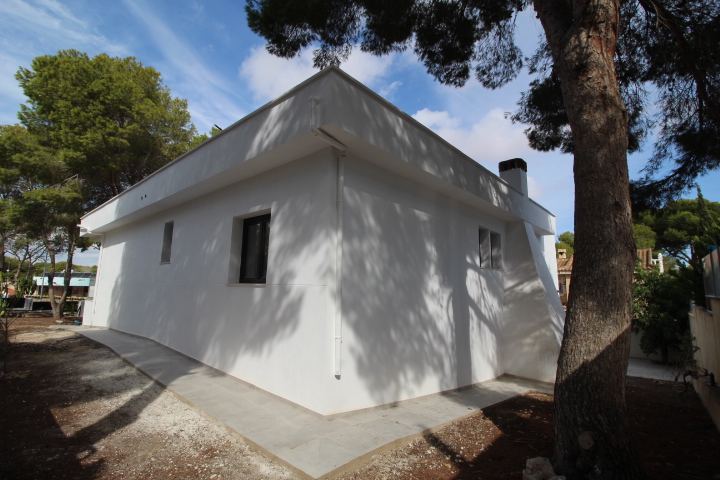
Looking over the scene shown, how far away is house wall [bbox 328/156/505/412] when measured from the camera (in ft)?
13.1

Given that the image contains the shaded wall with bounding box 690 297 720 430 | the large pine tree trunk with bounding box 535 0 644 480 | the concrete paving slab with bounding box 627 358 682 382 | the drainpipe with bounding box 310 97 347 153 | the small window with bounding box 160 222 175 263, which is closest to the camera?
the large pine tree trunk with bounding box 535 0 644 480

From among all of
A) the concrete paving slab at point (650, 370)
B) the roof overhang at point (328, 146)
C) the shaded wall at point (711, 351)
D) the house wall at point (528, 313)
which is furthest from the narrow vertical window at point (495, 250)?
the concrete paving slab at point (650, 370)

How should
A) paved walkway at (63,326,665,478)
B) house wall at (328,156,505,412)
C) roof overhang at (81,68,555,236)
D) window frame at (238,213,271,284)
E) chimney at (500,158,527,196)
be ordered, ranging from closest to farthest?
1. paved walkway at (63,326,665,478)
2. roof overhang at (81,68,555,236)
3. house wall at (328,156,505,412)
4. window frame at (238,213,271,284)
5. chimney at (500,158,527,196)

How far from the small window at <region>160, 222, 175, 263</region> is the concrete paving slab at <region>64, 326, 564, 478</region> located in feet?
7.13

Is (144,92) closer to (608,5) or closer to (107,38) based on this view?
(107,38)

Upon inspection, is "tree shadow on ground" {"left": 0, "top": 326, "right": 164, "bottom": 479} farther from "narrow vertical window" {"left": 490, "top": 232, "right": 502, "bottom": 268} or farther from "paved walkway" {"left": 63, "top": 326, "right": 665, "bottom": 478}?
"narrow vertical window" {"left": 490, "top": 232, "right": 502, "bottom": 268}

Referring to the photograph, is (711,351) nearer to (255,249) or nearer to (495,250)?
(495,250)

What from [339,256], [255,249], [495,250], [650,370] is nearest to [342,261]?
[339,256]

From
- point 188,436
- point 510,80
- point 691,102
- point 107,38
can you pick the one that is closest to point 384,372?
point 188,436

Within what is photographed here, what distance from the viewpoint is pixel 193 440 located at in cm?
326

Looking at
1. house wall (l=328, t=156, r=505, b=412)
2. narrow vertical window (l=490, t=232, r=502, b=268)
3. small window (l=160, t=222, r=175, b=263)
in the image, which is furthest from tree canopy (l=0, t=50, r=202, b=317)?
narrow vertical window (l=490, t=232, r=502, b=268)

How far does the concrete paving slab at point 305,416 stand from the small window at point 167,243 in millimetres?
2175

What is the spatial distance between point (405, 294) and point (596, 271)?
7.57 feet

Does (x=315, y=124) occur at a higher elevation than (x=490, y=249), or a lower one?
higher
